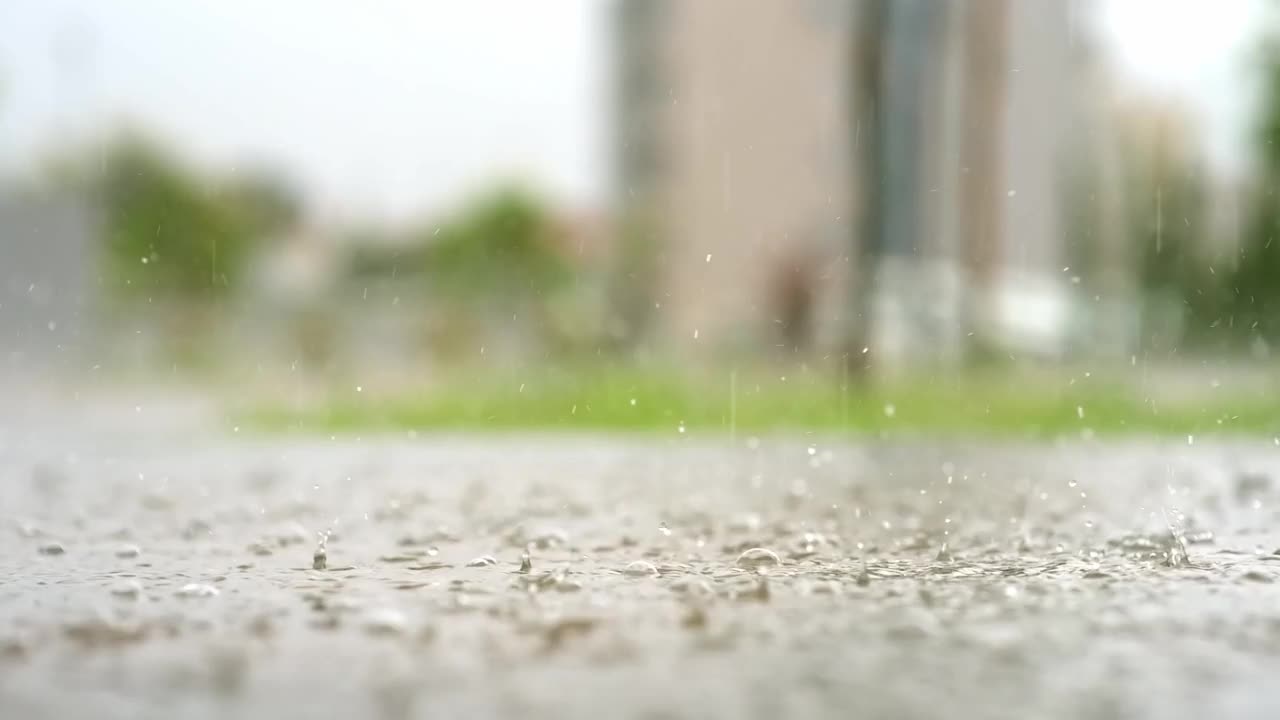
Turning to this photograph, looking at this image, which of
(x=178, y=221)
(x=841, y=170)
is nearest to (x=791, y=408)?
(x=841, y=170)

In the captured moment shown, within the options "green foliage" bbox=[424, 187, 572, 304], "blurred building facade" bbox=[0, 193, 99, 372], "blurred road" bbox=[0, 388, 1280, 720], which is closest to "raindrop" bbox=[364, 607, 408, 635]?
"blurred road" bbox=[0, 388, 1280, 720]

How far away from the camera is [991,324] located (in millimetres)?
14859

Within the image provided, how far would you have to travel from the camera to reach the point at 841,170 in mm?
8469

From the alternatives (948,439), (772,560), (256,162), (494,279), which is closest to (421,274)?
(256,162)

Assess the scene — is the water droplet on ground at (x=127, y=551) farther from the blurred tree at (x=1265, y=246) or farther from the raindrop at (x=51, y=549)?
the blurred tree at (x=1265, y=246)

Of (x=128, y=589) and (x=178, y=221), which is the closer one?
(x=128, y=589)

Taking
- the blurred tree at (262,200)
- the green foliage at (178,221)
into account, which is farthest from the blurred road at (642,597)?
the blurred tree at (262,200)

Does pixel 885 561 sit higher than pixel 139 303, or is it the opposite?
pixel 139 303

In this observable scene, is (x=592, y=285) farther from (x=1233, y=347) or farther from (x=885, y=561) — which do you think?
(x=885, y=561)

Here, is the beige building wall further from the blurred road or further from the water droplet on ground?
the water droplet on ground

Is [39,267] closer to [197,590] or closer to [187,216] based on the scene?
[197,590]

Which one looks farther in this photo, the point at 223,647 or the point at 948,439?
the point at 948,439

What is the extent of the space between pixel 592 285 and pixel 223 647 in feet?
66.8

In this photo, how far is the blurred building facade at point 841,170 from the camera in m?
13.3
